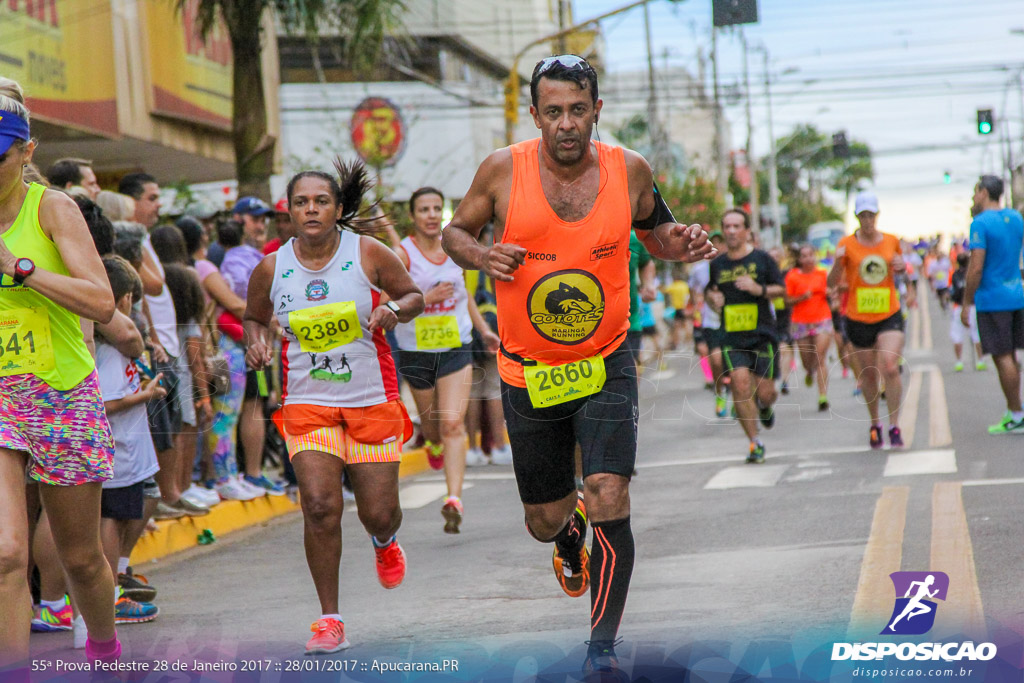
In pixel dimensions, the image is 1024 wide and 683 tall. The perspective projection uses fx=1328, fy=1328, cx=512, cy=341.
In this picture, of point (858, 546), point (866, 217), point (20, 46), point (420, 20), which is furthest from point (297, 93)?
point (858, 546)

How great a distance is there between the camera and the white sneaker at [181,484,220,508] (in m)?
9.18

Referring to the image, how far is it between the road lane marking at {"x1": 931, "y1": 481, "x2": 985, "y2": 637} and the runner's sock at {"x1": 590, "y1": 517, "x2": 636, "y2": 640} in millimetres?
1199

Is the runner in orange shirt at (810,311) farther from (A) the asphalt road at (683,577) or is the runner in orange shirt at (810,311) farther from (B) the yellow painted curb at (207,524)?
(B) the yellow painted curb at (207,524)

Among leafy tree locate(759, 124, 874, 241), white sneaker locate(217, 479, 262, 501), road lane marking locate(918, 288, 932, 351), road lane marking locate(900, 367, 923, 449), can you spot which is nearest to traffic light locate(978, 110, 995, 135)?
road lane marking locate(918, 288, 932, 351)

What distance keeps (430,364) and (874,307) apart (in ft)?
13.8

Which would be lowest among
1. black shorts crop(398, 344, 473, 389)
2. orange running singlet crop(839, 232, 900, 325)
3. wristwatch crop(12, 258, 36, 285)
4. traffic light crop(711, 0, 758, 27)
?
black shorts crop(398, 344, 473, 389)

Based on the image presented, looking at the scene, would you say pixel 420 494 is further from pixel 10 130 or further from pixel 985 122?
pixel 985 122

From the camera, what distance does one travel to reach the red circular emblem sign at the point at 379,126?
108 feet

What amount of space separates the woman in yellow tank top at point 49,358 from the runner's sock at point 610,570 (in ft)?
5.49

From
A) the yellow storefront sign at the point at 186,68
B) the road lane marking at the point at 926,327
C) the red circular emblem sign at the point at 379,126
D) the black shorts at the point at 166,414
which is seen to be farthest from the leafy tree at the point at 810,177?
the black shorts at the point at 166,414

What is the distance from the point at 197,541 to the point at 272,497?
140 cm

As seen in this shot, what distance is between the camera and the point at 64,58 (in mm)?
15477

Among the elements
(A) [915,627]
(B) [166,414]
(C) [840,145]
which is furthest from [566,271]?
(C) [840,145]

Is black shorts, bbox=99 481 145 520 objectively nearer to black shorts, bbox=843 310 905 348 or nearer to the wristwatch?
the wristwatch
